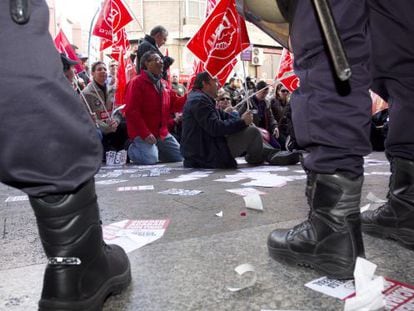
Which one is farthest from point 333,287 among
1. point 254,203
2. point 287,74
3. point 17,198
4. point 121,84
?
point 121,84

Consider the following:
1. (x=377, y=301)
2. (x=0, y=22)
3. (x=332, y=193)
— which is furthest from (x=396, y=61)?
(x=0, y=22)

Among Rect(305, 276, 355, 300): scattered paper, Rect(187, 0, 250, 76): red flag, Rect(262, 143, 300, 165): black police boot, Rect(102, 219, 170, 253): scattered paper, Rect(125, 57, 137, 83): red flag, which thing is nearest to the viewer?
Rect(305, 276, 355, 300): scattered paper

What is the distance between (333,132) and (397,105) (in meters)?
0.50

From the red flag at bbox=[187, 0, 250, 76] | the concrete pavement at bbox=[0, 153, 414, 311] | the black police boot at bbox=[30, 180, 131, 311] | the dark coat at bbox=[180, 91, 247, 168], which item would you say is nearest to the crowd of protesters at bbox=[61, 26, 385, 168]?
the dark coat at bbox=[180, 91, 247, 168]

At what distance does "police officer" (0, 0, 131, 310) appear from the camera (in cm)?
92

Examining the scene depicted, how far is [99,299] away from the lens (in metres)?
1.06

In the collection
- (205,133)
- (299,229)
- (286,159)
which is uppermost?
(299,229)

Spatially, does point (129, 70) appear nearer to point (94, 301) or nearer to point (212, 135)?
point (212, 135)

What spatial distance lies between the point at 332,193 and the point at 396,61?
59cm

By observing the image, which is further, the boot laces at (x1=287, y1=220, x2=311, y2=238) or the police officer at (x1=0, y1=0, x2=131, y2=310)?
the boot laces at (x1=287, y1=220, x2=311, y2=238)

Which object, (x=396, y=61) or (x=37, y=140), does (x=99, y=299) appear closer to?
(x=37, y=140)

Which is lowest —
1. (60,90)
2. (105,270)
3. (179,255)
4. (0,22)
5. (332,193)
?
(179,255)

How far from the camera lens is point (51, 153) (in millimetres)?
954

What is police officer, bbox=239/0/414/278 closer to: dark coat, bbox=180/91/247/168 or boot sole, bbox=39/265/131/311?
boot sole, bbox=39/265/131/311
